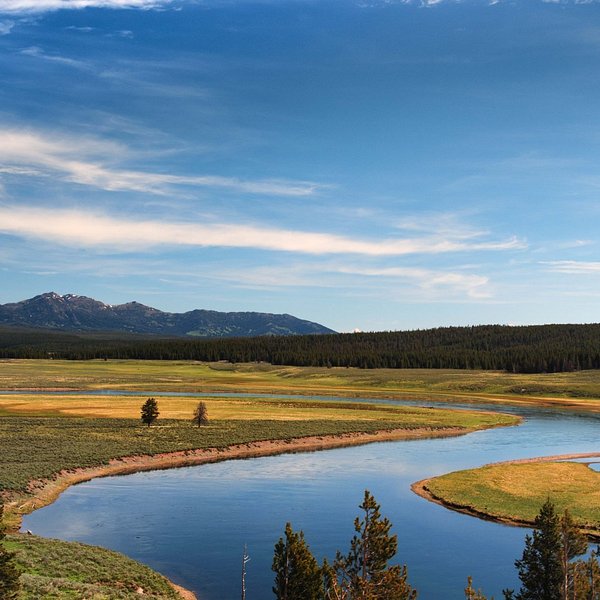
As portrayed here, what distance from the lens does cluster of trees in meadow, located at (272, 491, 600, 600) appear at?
83.1ft

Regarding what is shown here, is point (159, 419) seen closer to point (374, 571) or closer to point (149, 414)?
point (149, 414)

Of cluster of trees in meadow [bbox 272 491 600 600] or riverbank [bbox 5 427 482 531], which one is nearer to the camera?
cluster of trees in meadow [bbox 272 491 600 600]

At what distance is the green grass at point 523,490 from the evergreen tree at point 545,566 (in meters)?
15.0

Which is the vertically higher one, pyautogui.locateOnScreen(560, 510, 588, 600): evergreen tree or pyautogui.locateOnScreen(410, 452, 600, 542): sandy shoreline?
pyautogui.locateOnScreen(560, 510, 588, 600): evergreen tree

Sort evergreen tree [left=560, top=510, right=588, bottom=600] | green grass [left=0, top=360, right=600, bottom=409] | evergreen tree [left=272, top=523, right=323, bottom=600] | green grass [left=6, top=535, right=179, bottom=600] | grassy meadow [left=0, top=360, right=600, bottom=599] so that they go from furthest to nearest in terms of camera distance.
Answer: green grass [left=0, top=360, right=600, bottom=409] < grassy meadow [left=0, top=360, right=600, bottom=599] < green grass [left=6, top=535, right=179, bottom=600] < evergreen tree [left=272, top=523, right=323, bottom=600] < evergreen tree [left=560, top=510, right=588, bottom=600]

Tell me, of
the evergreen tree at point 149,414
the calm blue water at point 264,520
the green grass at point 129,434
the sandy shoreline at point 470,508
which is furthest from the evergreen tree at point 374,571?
the evergreen tree at point 149,414

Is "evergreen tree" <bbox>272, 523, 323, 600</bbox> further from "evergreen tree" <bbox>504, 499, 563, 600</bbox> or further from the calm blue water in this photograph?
"evergreen tree" <bbox>504, 499, 563, 600</bbox>

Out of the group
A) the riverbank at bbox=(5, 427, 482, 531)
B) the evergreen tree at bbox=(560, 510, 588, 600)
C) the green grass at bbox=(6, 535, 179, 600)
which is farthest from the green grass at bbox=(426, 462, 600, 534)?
the green grass at bbox=(6, 535, 179, 600)

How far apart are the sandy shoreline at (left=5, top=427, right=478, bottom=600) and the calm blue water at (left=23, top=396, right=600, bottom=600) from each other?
50.5 inches

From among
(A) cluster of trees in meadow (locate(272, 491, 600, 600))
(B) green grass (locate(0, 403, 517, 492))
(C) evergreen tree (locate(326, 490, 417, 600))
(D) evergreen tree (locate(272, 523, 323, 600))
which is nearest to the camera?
(C) evergreen tree (locate(326, 490, 417, 600))

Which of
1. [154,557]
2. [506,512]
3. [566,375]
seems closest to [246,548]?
[154,557]

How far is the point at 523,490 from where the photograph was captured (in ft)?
180

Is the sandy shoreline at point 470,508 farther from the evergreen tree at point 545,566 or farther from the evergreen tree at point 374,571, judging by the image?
the evergreen tree at point 374,571

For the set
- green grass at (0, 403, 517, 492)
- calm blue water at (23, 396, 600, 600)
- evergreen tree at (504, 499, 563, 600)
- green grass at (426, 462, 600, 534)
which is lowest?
calm blue water at (23, 396, 600, 600)
